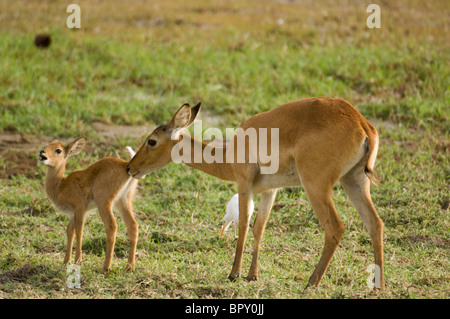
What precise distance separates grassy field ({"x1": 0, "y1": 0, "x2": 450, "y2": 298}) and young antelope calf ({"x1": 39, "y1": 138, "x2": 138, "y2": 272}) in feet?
0.81

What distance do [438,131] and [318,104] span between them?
4070mm

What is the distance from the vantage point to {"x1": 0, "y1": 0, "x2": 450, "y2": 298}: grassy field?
5.77 meters

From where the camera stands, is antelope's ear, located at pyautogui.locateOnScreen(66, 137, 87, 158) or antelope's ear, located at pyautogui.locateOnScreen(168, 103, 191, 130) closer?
antelope's ear, located at pyautogui.locateOnScreen(168, 103, 191, 130)

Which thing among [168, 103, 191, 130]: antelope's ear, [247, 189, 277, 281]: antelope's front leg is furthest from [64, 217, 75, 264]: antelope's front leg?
[247, 189, 277, 281]: antelope's front leg

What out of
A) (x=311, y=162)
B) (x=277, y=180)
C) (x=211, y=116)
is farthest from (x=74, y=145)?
(x=211, y=116)

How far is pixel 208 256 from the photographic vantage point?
6.26 meters

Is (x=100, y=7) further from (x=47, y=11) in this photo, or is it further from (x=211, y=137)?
(x=211, y=137)

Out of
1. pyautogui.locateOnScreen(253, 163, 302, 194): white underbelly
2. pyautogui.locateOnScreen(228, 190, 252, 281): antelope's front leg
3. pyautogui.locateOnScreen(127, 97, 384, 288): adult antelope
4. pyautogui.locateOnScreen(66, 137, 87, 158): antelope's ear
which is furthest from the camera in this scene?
pyautogui.locateOnScreen(66, 137, 87, 158): antelope's ear

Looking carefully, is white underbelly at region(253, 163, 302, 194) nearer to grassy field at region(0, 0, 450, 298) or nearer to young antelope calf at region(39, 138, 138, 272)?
grassy field at region(0, 0, 450, 298)

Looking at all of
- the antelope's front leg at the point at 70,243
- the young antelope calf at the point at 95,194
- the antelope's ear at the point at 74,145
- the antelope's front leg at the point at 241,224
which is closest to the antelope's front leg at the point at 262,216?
the antelope's front leg at the point at 241,224

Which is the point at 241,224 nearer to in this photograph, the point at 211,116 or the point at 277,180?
the point at 277,180

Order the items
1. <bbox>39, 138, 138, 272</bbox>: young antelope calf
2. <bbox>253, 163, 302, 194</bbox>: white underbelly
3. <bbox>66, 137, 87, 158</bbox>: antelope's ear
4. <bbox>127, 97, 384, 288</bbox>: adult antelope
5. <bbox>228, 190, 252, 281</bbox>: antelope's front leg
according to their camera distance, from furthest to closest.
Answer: <bbox>66, 137, 87, 158</bbox>: antelope's ear
<bbox>39, 138, 138, 272</bbox>: young antelope calf
<bbox>228, 190, 252, 281</bbox>: antelope's front leg
<bbox>253, 163, 302, 194</bbox>: white underbelly
<bbox>127, 97, 384, 288</bbox>: adult antelope
